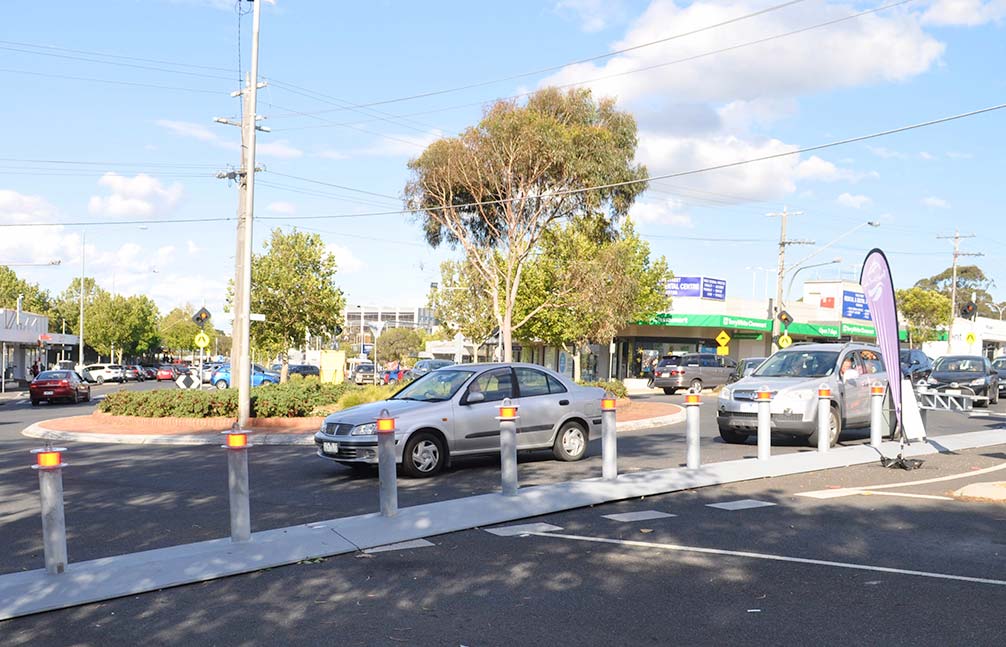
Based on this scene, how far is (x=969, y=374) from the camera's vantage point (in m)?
28.1

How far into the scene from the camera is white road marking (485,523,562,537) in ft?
27.5

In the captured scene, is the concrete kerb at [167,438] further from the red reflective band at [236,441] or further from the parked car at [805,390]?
the red reflective band at [236,441]

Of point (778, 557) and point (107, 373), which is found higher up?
point (778, 557)

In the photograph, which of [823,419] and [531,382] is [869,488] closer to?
[823,419]

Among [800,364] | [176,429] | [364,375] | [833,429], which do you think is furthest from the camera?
[364,375]

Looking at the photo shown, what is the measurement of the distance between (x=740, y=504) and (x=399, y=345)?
100886 mm

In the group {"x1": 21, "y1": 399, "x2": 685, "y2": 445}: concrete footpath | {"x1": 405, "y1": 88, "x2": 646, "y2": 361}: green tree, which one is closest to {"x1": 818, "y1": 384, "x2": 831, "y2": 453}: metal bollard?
{"x1": 21, "y1": 399, "x2": 685, "y2": 445}: concrete footpath

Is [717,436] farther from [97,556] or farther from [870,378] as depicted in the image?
[97,556]

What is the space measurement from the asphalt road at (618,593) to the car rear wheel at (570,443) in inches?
174

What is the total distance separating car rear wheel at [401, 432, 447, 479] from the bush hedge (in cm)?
928

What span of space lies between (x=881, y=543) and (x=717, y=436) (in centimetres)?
1052

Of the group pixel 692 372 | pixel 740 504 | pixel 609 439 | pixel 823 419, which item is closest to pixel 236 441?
pixel 609 439

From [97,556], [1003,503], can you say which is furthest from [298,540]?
[1003,503]

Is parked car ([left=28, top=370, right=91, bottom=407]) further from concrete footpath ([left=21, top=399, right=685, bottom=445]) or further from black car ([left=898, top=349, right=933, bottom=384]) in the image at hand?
black car ([left=898, top=349, right=933, bottom=384])
